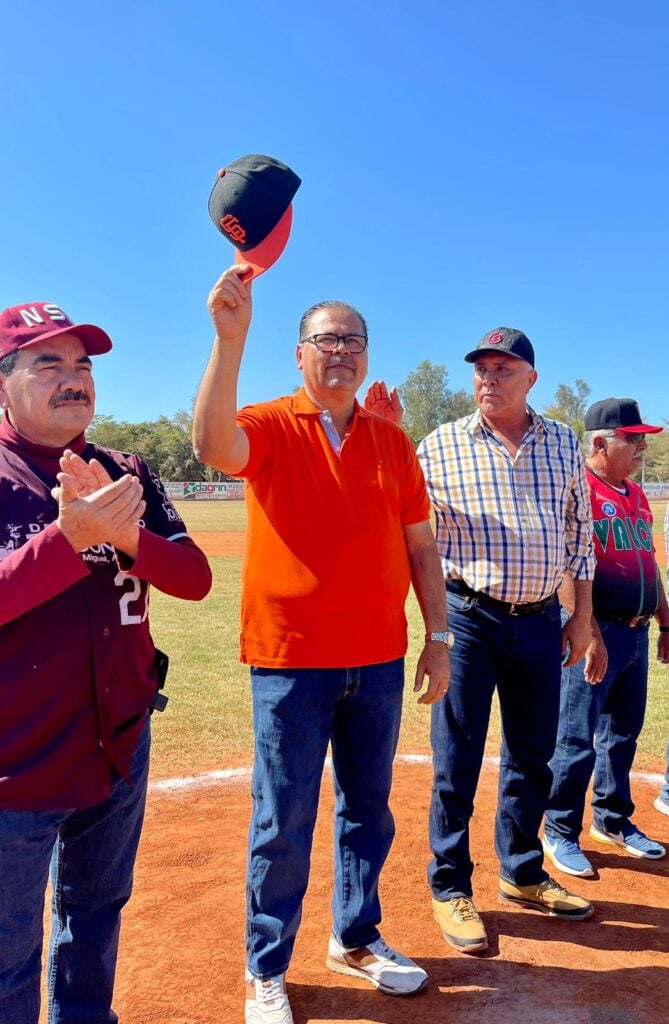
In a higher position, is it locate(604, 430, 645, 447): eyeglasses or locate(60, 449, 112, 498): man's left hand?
locate(604, 430, 645, 447): eyeglasses

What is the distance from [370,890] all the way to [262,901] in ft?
1.72

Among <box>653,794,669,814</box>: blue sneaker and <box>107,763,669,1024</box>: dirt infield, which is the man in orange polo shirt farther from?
<box>653,794,669,814</box>: blue sneaker

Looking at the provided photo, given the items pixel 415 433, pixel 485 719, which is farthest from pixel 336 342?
pixel 415 433

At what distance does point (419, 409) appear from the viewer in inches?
3393

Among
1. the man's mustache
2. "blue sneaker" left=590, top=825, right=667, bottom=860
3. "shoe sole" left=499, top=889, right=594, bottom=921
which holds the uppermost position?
the man's mustache

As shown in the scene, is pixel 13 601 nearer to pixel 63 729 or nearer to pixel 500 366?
pixel 63 729

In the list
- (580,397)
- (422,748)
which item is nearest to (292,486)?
(422,748)

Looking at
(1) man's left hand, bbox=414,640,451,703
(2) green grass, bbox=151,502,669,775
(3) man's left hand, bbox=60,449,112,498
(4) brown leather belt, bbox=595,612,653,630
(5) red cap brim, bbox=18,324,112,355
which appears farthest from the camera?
(2) green grass, bbox=151,502,669,775

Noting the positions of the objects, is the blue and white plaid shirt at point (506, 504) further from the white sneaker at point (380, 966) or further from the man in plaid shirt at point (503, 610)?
the white sneaker at point (380, 966)

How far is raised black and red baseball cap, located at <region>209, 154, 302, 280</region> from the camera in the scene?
2.79 metres

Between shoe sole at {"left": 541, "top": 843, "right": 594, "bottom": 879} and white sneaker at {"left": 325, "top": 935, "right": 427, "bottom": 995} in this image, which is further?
shoe sole at {"left": 541, "top": 843, "right": 594, "bottom": 879}

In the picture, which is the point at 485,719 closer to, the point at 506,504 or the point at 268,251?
the point at 506,504

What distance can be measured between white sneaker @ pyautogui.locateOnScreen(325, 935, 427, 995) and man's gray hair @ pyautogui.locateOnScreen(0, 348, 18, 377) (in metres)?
2.73

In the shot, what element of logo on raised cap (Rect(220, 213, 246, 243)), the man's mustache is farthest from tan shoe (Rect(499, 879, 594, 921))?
logo on raised cap (Rect(220, 213, 246, 243))
